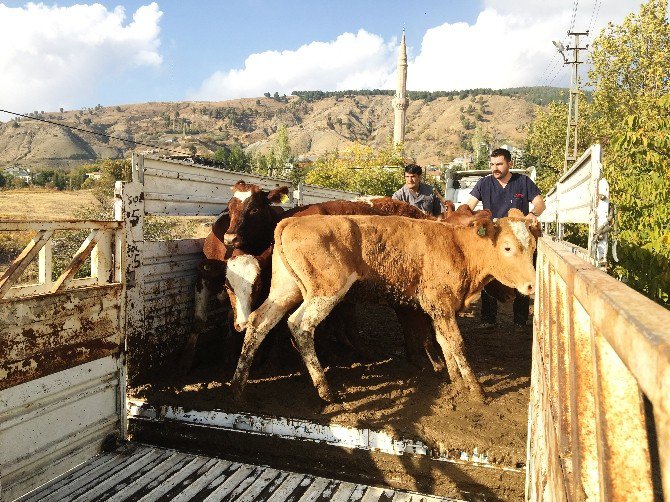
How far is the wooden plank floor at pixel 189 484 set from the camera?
343 cm

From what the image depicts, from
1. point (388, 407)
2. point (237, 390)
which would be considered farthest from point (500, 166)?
point (237, 390)

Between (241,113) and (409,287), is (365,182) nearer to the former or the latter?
(409,287)

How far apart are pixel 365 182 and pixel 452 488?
1996cm

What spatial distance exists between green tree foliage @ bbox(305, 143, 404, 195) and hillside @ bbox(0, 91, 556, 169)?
86244 millimetres

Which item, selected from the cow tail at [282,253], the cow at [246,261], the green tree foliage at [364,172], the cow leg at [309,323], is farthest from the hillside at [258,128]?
the cow leg at [309,323]

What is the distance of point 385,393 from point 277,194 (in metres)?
2.94

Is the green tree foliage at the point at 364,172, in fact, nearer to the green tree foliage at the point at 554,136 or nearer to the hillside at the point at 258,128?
the green tree foliage at the point at 554,136

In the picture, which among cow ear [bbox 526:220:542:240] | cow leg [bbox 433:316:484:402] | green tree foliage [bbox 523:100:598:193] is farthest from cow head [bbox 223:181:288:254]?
green tree foliage [bbox 523:100:598:193]

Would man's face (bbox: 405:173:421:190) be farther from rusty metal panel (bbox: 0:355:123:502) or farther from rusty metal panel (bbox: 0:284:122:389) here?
rusty metal panel (bbox: 0:355:123:502)

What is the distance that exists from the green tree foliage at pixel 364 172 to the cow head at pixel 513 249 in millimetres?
17307

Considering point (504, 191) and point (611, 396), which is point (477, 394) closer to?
point (504, 191)

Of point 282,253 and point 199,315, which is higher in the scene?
point 282,253

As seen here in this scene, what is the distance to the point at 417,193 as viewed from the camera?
29.4 feet

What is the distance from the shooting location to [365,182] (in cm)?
2314
